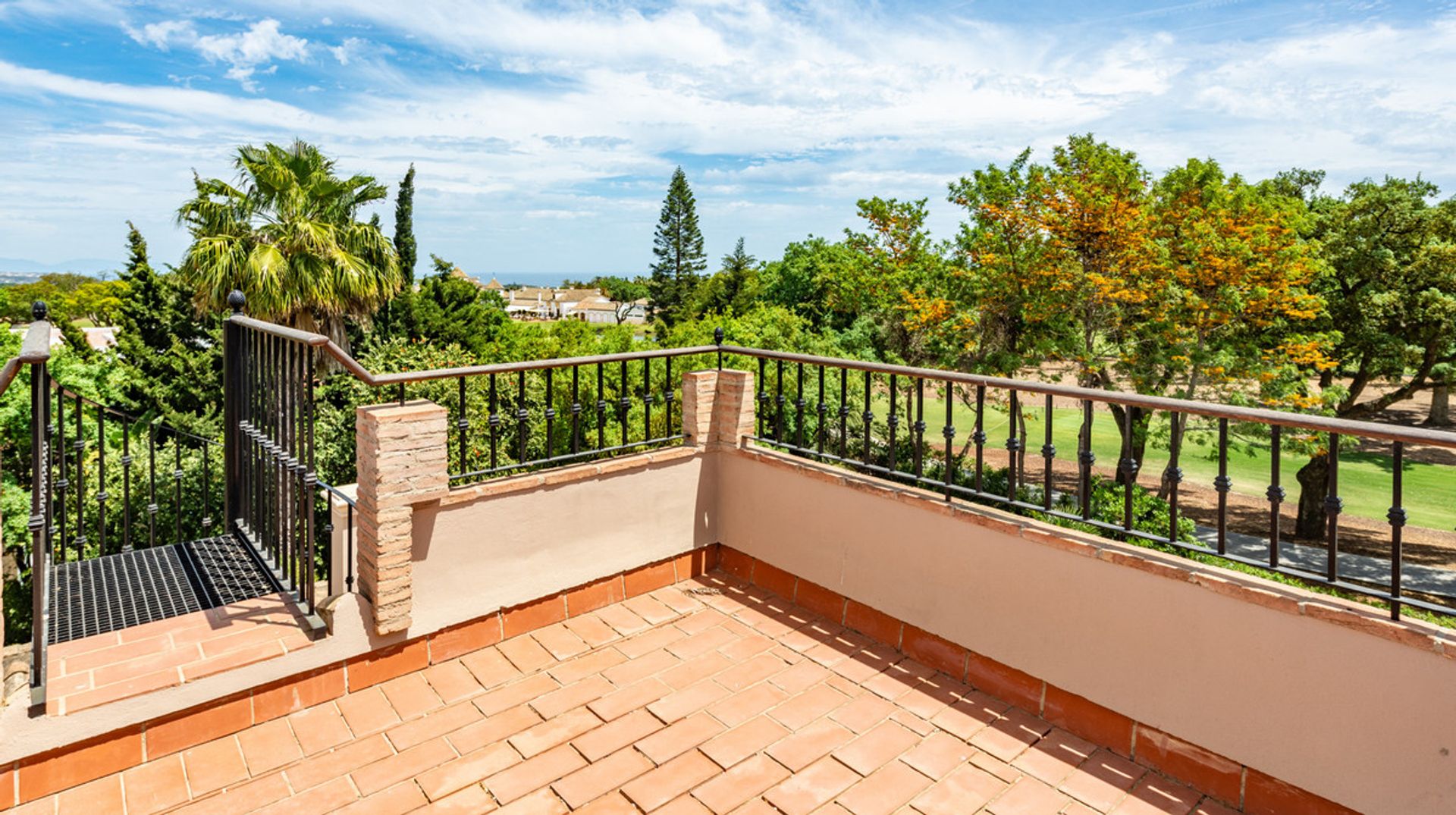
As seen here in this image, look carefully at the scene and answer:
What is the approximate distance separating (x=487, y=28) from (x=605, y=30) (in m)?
1.49

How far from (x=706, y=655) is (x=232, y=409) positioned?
2512 mm

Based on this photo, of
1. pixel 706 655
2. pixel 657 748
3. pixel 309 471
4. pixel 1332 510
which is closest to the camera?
pixel 1332 510

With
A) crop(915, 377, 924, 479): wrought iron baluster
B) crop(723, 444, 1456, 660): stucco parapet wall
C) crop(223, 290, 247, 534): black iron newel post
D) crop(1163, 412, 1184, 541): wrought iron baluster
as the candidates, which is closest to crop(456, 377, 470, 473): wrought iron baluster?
crop(223, 290, 247, 534): black iron newel post

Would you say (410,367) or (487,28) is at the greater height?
(487,28)

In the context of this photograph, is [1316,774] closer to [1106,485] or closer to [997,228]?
[1106,485]

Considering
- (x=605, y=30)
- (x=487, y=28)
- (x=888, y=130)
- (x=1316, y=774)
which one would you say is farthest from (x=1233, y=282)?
(x=888, y=130)

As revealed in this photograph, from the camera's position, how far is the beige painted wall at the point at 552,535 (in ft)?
10.7

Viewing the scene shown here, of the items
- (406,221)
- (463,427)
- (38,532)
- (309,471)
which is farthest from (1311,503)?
(406,221)

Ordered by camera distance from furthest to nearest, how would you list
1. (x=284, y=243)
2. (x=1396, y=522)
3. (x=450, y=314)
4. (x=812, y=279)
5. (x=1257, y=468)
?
(x=812, y=279) < (x=450, y=314) < (x=1257, y=468) < (x=284, y=243) < (x=1396, y=522)

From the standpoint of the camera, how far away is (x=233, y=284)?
14.8 meters

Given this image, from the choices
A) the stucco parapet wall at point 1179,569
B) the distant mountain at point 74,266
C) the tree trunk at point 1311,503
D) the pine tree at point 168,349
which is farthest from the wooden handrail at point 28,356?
the tree trunk at point 1311,503

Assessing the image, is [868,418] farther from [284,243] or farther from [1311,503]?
[1311,503]

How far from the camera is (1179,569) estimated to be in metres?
2.53

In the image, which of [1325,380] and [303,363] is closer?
[303,363]
